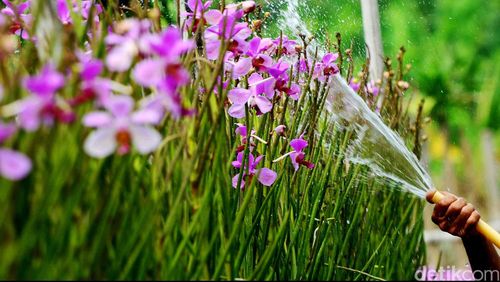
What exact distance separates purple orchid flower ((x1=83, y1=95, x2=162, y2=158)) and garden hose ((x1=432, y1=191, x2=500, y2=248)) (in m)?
1.13

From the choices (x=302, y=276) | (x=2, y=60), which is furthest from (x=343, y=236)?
(x=2, y=60)

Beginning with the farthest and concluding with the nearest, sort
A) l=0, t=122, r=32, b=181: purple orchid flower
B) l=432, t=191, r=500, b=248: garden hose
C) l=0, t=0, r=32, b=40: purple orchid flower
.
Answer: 1. l=432, t=191, r=500, b=248: garden hose
2. l=0, t=0, r=32, b=40: purple orchid flower
3. l=0, t=122, r=32, b=181: purple orchid flower

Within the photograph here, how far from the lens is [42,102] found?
0.76 m

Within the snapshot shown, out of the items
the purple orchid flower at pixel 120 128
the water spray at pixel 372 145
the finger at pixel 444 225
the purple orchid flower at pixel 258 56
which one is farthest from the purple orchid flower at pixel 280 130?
the purple orchid flower at pixel 120 128

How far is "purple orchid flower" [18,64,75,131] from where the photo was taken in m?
0.75

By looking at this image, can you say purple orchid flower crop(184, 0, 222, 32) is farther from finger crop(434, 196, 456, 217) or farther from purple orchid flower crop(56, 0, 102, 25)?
finger crop(434, 196, 456, 217)

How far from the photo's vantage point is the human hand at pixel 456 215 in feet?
6.15

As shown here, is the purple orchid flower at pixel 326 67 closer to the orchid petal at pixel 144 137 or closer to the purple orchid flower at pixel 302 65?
the purple orchid flower at pixel 302 65

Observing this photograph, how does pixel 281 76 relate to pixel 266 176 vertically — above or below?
above

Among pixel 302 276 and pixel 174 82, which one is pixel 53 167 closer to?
pixel 174 82

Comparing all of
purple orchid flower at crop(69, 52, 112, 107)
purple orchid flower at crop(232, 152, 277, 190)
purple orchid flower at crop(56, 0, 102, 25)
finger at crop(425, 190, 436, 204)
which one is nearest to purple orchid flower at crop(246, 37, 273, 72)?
purple orchid flower at crop(232, 152, 277, 190)

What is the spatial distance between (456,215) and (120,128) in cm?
125

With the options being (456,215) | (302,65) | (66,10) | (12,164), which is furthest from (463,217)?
(12,164)

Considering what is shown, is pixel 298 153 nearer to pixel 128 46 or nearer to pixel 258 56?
pixel 258 56
